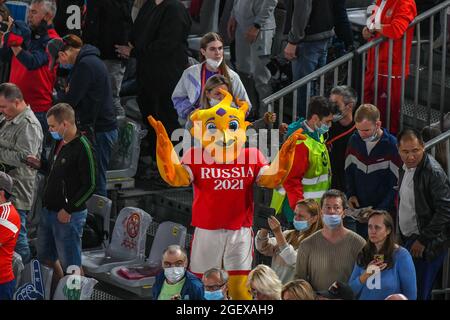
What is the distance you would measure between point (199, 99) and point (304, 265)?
260 centimetres

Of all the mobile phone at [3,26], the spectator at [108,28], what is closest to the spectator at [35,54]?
the mobile phone at [3,26]

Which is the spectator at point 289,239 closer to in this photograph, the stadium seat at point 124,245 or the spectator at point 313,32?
the stadium seat at point 124,245

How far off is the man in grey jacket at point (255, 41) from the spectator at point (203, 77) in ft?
4.00

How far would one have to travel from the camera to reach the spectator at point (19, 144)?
1370 centimetres

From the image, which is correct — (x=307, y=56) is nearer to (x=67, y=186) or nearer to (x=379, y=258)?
(x=67, y=186)

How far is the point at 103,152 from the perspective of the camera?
14.8 meters

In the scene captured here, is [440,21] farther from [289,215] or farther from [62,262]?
[62,262]

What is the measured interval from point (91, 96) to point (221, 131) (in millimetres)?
2433

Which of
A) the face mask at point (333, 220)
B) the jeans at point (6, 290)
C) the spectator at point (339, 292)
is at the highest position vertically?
the face mask at point (333, 220)

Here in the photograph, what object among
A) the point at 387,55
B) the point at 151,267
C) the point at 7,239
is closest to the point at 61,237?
the point at 7,239

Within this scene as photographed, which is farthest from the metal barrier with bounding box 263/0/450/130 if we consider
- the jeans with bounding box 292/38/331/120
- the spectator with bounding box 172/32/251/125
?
the spectator with bounding box 172/32/251/125

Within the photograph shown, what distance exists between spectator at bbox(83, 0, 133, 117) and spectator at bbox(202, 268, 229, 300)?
4.23 metres

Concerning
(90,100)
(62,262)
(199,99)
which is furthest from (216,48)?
(62,262)

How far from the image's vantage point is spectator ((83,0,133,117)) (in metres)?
15.6
